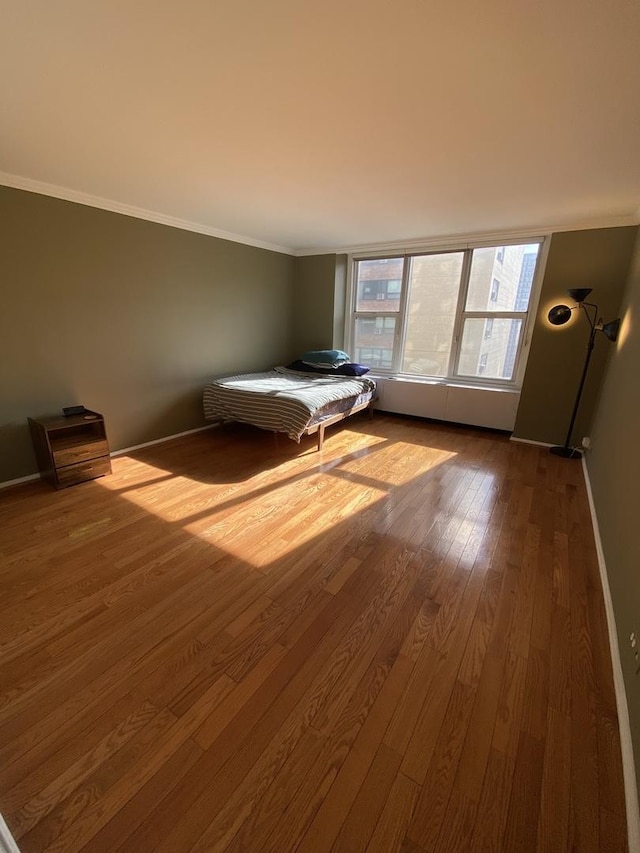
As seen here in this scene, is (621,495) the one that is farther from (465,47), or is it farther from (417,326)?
(417,326)

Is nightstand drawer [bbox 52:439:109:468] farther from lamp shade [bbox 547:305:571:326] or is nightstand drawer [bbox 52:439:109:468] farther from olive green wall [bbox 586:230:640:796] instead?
lamp shade [bbox 547:305:571:326]

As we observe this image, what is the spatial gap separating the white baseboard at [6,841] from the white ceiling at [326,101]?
7.96 ft

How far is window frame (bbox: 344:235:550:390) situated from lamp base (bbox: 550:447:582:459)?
893 mm

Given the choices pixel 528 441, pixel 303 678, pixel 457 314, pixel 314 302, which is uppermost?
pixel 314 302

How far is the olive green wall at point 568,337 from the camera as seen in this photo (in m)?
3.35

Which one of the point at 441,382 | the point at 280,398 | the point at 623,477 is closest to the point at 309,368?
the point at 280,398

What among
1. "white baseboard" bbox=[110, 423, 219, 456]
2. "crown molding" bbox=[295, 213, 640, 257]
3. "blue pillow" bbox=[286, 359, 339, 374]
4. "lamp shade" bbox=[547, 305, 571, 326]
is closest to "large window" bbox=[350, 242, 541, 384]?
"crown molding" bbox=[295, 213, 640, 257]

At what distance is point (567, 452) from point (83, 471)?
4594 mm

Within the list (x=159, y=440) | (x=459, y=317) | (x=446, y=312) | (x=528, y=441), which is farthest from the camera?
(x=446, y=312)

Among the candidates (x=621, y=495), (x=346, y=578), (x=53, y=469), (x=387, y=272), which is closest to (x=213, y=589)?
(x=346, y=578)

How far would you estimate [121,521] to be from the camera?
2340mm

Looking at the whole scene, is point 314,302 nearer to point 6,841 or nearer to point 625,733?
point 625,733

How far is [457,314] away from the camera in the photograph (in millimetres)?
4477

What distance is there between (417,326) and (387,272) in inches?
34.9
